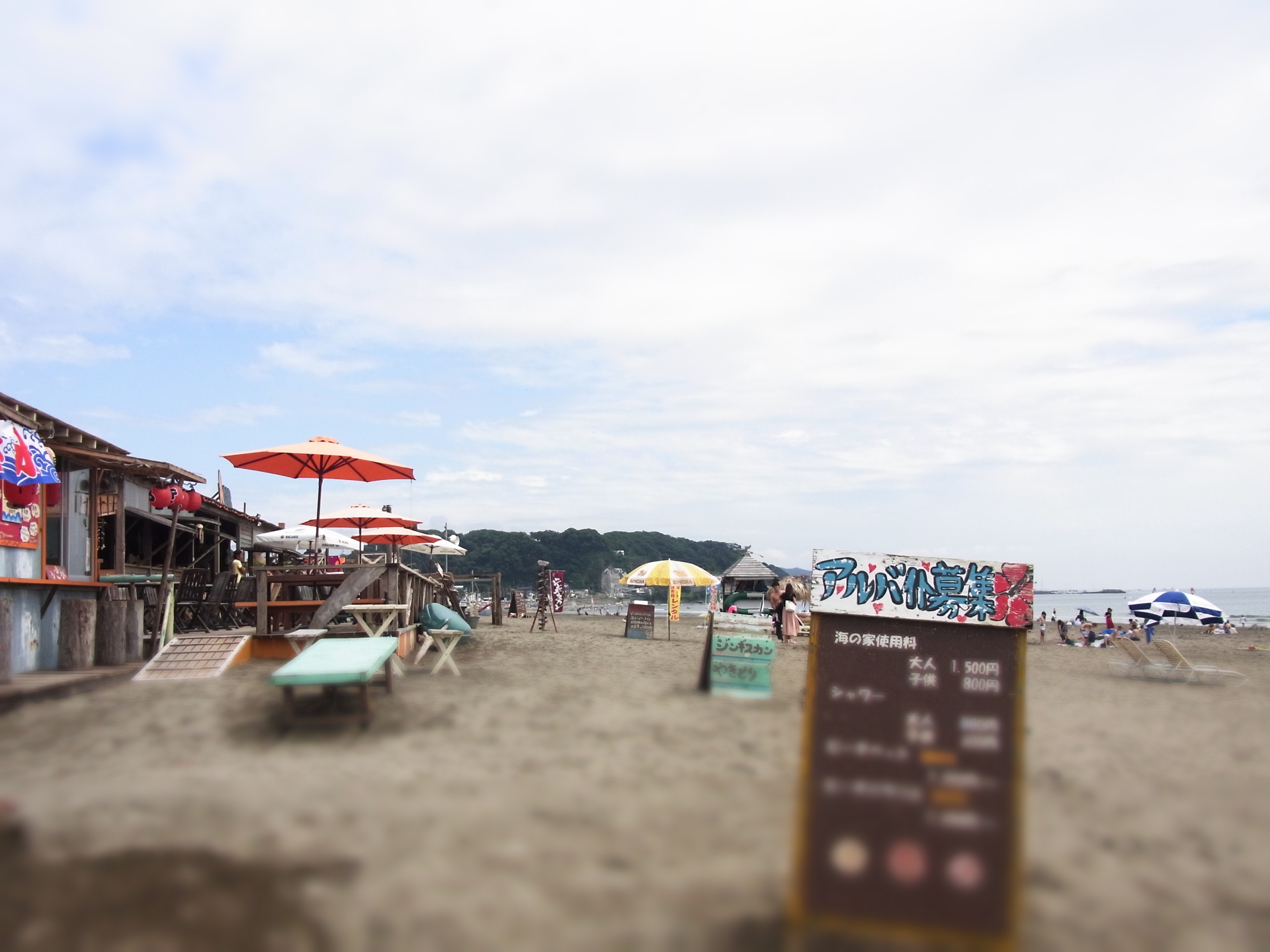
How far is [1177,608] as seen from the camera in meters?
18.5

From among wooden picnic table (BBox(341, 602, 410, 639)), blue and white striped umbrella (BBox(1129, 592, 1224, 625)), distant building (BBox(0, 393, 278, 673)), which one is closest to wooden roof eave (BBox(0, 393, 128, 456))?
distant building (BBox(0, 393, 278, 673))

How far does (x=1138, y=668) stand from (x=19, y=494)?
1530 cm

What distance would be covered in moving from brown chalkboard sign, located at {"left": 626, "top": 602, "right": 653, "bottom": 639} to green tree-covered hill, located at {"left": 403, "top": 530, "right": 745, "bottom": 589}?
255 feet

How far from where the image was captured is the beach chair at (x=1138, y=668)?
488 inches

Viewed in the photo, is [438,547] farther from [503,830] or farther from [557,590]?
[503,830]

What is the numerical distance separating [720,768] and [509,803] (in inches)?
60.7

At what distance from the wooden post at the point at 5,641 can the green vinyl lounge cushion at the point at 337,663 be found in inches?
104

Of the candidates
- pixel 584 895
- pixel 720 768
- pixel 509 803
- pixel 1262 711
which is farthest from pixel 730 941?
pixel 1262 711

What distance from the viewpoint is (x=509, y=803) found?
185 inches

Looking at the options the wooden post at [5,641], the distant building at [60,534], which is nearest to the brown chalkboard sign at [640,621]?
the distant building at [60,534]

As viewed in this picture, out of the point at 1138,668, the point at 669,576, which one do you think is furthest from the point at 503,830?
the point at 669,576

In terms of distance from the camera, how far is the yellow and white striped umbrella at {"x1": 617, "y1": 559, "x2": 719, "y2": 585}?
18.8 metres

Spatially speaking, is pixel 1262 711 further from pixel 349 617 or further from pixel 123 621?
pixel 123 621

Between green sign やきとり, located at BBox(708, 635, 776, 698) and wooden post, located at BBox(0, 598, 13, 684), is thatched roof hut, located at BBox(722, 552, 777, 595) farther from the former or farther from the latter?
wooden post, located at BBox(0, 598, 13, 684)
